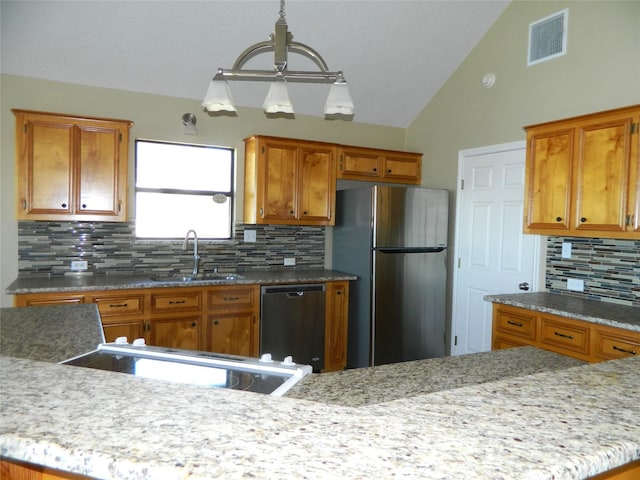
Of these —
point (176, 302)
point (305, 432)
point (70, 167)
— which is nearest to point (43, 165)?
point (70, 167)

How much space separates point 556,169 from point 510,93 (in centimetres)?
108

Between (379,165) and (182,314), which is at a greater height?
(379,165)

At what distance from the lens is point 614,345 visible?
243 centimetres

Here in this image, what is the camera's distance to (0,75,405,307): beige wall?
344cm

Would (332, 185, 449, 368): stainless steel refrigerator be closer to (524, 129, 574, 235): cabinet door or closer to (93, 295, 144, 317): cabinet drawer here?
(524, 129, 574, 235): cabinet door

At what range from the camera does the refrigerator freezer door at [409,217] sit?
12.7ft

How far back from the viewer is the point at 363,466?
55 centimetres

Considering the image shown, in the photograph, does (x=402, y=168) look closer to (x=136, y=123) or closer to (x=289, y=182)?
(x=289, y=182)

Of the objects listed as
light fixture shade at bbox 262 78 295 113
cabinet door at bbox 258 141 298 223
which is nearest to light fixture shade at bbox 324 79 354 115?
light fixture shade at bbox 262 78 295 113

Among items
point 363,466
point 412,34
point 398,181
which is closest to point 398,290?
point 398,181

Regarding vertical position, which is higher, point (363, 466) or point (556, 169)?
point (556, 169)

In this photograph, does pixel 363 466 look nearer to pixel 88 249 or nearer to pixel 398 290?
pixel 398 290

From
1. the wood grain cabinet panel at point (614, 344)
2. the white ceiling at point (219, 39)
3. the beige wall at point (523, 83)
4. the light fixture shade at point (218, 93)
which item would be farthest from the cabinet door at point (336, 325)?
the light fixture shade at point (218, 93)

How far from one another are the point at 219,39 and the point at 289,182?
130 centimetres
